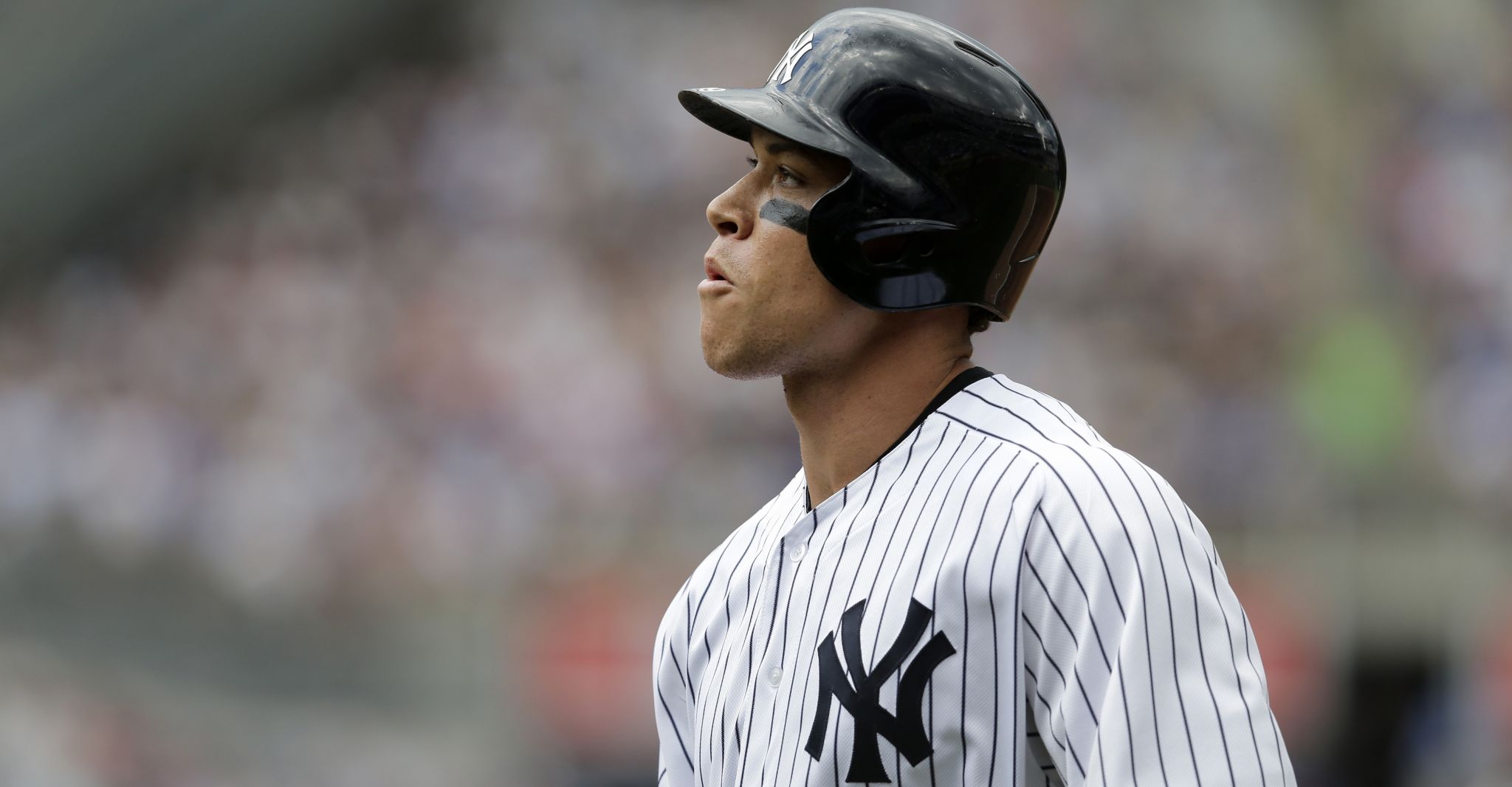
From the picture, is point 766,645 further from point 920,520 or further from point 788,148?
point 788,148

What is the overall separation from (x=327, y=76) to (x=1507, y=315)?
24.6 ft

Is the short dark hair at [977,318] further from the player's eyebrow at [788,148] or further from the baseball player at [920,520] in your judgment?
the player's eyebrow at [788,148]

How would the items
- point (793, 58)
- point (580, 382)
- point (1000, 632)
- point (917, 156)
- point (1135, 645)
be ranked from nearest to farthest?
point (1135, 645)
point (1000, 632)
point (917, 156)
point (793, 58)
point (580, 382)

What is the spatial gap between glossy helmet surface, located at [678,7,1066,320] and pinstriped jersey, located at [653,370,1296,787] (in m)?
0.16

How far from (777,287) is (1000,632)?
0.52 meters

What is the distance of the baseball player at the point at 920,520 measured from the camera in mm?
1564

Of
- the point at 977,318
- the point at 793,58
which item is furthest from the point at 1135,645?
the point at 793,58

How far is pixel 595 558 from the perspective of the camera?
8359 millimetres

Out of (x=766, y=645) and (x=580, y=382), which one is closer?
(x=766, y=645)

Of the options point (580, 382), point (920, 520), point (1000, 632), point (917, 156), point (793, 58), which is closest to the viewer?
point (1000, 632)

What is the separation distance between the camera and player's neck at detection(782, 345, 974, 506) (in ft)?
6.38

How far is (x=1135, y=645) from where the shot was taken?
1.54 meters

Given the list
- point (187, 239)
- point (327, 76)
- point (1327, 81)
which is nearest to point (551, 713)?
point (187, 239)

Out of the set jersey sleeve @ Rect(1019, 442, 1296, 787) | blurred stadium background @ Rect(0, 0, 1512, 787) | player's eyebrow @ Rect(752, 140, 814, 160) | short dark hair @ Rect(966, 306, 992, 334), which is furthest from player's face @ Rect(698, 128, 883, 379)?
blurred stadium background @ Rect(0, 0, 1512, 787)
